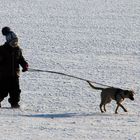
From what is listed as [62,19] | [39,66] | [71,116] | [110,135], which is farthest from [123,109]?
[62,19]

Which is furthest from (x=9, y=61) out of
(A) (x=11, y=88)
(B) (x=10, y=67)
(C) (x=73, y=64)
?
(C) (x=73, y=64)

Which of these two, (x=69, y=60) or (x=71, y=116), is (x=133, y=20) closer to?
(x=69, y=60)

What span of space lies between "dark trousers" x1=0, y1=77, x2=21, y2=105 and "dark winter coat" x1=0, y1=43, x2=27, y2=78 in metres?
A: 0.09

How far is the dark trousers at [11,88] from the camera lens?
939cm

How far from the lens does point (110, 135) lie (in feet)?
21.8

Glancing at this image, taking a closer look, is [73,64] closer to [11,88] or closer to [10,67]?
[11,88]

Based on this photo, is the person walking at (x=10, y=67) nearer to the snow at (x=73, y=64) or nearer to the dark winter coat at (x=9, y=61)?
the dark winter coat at (x=9, y=61)

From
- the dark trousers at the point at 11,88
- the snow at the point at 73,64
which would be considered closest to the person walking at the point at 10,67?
the dark trousers at the point at 11,88

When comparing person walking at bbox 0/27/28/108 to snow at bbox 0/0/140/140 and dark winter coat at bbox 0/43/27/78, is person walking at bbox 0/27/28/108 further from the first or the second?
snow at bbox 0/0/140/140

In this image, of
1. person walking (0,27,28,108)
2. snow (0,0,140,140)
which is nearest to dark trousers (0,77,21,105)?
person walking (0,27,28,108)

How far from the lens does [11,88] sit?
951 centimetres

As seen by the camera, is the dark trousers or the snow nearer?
the snow

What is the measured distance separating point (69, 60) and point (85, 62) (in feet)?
1.45

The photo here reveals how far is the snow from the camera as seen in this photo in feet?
23.5
